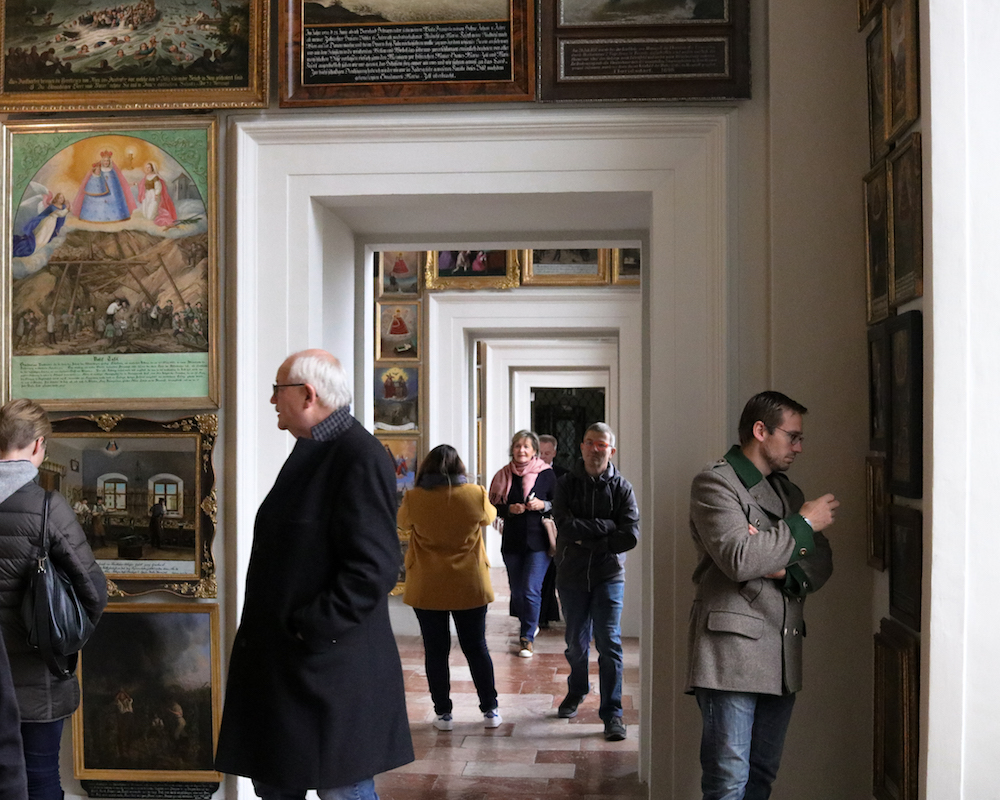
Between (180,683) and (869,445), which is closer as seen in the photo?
(869,445)

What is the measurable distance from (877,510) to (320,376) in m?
2.33

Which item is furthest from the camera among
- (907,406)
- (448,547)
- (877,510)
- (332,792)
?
(448,547)

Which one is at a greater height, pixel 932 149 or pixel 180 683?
pixel 932 149

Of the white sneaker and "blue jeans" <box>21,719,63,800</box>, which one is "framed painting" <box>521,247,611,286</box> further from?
"blue jeans" <box>21,719,63,800</box>

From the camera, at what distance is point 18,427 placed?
4.20 m

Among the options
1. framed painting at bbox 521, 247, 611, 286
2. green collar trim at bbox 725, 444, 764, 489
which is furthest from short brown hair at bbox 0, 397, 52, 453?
framed painting at bbox 521, 247, 611, 286

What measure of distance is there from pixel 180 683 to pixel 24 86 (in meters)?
3.01

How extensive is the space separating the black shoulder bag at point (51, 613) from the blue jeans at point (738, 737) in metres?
2.41

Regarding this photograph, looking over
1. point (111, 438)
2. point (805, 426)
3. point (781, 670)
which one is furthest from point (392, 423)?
point (781, 670)

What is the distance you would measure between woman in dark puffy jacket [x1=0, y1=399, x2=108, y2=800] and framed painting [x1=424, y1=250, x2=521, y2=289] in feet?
21.4

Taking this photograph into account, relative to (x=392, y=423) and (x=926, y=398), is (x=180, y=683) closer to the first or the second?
(x=926, y=398)

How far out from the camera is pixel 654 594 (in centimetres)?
500

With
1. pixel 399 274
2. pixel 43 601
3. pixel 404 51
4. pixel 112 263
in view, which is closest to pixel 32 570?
pixel 43 601

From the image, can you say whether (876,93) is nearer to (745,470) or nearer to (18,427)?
(745,470)
